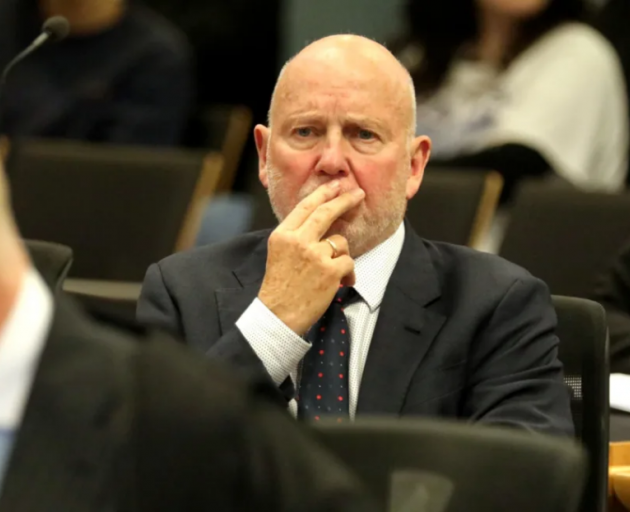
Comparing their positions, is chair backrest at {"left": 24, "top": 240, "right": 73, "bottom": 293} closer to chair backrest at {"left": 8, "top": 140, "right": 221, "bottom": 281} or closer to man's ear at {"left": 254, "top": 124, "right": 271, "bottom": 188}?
man's ear at {"left": 254, "top": 124, "right": 271, "bottom": 188}

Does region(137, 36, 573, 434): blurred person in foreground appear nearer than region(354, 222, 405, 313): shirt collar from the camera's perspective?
Yes

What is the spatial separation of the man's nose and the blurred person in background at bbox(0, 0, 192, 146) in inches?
96.3

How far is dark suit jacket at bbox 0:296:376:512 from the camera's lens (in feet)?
3.28

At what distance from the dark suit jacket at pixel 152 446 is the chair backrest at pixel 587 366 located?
1159 millimetres

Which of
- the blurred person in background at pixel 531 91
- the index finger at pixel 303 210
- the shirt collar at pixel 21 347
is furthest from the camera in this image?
the blurred person in background at pixel 531 91

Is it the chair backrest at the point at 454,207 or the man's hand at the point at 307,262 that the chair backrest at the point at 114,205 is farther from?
the man's hand at the point at 307,262

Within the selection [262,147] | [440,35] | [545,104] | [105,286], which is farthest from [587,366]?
[440,35]

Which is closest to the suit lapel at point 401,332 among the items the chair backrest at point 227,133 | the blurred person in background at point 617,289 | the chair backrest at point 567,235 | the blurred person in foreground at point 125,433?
the blurred person in background at point 617,289

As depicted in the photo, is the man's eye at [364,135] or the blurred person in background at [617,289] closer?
the man's eye at [364,135]

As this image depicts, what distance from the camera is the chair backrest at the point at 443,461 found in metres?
1.36

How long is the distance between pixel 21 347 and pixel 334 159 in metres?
1.20

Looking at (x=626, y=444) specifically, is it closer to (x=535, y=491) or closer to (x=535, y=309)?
(x=535, y=309)

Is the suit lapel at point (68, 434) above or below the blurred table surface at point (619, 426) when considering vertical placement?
above

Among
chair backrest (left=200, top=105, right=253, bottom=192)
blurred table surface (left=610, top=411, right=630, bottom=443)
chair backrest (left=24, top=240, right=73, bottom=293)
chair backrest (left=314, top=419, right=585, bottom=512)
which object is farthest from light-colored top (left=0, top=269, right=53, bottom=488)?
chair backrest (left=200, top=105, right=253, bottom=192)
